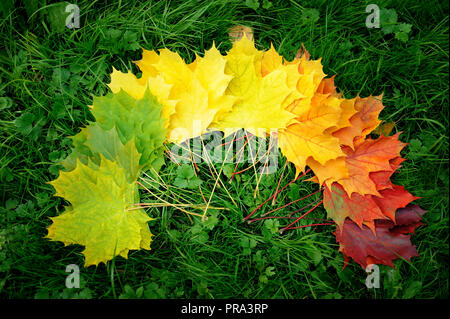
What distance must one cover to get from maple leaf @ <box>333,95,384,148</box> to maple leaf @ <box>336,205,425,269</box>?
1.26 feet

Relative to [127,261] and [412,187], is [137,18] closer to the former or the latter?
[127,261]

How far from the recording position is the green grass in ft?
4.67

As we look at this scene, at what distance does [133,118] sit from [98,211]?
15.8 inches

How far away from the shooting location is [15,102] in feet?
5.17

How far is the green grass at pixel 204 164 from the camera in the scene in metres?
1.42

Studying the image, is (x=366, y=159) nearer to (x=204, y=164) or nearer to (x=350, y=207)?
(x=350, y=207)

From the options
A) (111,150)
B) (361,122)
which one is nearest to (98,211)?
(111,150)

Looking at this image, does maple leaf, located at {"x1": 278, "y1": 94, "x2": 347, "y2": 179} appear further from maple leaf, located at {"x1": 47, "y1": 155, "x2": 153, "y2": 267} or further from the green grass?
maple leaf, located at {"x1": 47, "y1": 155, "x2": 153, "y2": 267}

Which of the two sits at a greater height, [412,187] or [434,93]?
[434,93]

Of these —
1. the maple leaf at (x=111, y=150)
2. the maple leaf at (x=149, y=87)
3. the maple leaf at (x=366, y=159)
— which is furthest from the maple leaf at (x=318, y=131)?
the maple leaf at (x=111, y=150)

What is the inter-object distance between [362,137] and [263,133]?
0.44 meters
